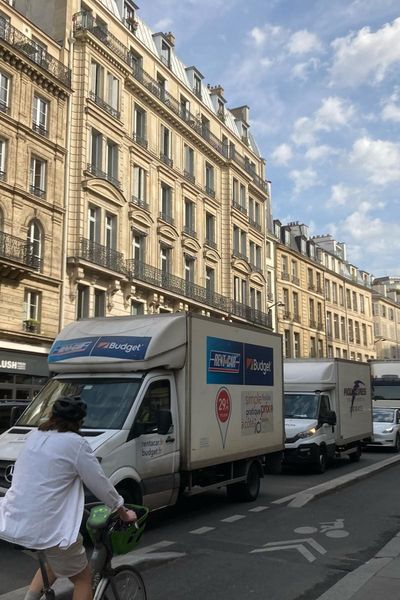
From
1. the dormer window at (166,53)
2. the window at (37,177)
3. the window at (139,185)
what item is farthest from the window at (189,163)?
the window at (37,177)

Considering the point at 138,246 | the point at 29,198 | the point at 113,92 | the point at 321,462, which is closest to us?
the point at 321,462

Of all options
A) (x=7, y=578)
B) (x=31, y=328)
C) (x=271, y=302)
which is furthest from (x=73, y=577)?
(x=271, y=302)

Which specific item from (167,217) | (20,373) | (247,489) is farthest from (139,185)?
(247,489)

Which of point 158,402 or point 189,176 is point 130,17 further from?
point 158,402

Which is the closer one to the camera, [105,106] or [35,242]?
[35,242]

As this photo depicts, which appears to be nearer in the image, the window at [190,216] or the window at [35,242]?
the window at [35,242]

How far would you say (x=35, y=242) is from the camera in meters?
25.0

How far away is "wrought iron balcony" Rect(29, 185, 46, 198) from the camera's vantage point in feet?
81.6

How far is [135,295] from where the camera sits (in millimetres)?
30312

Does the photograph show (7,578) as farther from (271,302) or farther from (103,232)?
(271,302)

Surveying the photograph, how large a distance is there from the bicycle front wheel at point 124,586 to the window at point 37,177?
2262 centimetres

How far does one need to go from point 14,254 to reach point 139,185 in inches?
415

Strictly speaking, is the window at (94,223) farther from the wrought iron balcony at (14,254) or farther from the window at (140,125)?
the window at (140,125)

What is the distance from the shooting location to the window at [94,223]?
91.7 ft
